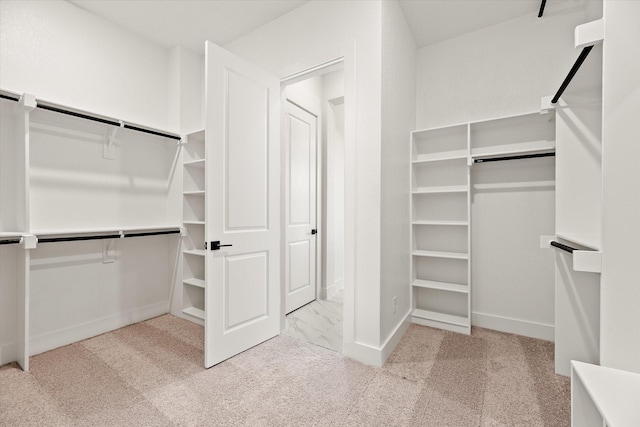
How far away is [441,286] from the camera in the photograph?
2.78 m

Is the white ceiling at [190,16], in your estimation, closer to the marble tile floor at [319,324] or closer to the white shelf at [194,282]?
the white shelf at [194,282]

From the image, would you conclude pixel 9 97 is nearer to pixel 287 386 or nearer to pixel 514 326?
pixel 287 386

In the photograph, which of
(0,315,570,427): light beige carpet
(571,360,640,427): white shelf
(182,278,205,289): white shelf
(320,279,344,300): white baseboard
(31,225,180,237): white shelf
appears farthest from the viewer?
(320,279,344,300): white baseboard

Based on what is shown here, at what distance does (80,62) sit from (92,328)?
2.31 meters

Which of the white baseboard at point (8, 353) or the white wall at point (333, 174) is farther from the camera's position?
the white wall at point (333, 174)

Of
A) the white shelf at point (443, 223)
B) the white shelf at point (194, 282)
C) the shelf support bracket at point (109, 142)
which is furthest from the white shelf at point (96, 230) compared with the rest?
the white shelf at point (443, 223)

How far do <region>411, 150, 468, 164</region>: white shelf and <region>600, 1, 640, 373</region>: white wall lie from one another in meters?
1.64

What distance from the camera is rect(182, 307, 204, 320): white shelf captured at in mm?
2933

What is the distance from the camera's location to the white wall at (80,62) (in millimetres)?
2205

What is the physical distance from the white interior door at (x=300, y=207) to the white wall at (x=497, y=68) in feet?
4.23

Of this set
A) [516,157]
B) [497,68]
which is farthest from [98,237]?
[497,68]

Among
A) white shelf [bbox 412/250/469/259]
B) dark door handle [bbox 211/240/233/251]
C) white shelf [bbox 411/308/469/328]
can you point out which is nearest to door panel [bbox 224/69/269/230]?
dark door handle [bbox 211/240/233/251]

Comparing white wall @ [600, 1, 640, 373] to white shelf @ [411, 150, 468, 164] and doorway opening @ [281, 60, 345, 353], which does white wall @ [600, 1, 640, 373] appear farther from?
doorway opening @ [281, 60, 345, 353]

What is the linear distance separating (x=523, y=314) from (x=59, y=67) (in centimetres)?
446
